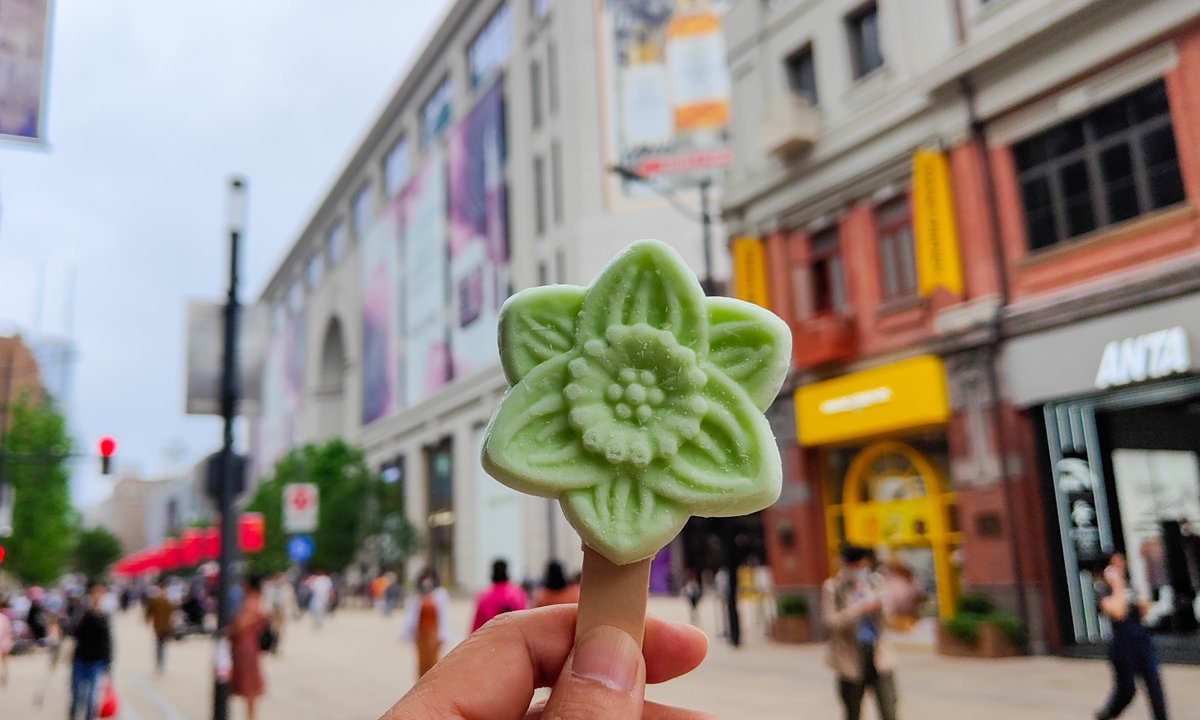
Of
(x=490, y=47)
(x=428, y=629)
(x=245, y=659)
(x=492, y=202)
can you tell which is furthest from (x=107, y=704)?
(x=490, y=47)

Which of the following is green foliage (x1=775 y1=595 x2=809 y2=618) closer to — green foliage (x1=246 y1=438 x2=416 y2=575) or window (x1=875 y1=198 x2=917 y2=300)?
window (x1=875 y1=198 x2=917 y2=300)

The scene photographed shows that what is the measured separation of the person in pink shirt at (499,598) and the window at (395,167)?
4757 cm

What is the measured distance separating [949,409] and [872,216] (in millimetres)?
4279

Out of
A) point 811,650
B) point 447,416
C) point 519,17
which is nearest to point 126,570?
point 447,416

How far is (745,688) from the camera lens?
41.6 feet

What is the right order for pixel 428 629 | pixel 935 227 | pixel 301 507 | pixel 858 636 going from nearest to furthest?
pixel 858 636, pixel 428 629, pixel 935 227, pixel 301 507

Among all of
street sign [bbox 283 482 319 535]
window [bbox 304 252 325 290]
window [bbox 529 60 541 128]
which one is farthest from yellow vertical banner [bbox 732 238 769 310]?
window [bbox 304 252 325 290]

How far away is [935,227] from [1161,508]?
19.2 ft

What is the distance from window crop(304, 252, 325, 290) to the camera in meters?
71.5

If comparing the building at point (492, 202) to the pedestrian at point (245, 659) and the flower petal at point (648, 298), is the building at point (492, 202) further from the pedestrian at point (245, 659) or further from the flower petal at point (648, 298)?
the flower petal at point (648, 298)

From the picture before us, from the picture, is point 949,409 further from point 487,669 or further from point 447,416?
point 447,416

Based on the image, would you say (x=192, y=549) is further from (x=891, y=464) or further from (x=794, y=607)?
(x=891, y=464)

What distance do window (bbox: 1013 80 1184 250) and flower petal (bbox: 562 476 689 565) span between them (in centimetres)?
1316

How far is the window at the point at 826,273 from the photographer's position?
1880 cm
